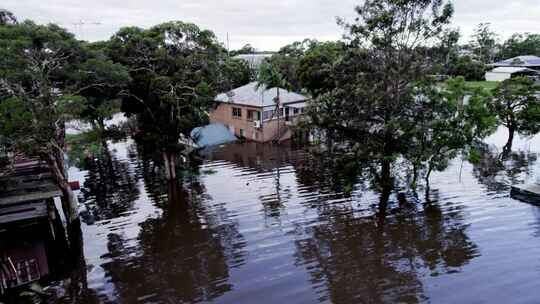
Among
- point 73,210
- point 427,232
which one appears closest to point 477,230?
point 427,232

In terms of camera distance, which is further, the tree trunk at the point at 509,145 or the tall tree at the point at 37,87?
the tree trunk at the point at 509,145

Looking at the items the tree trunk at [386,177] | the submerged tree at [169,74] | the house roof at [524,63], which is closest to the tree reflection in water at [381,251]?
the tree trunk at [386,177]

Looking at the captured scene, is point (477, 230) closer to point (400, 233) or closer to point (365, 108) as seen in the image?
point (400, 233)

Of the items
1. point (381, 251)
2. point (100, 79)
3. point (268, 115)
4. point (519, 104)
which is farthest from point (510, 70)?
point (100, 79)

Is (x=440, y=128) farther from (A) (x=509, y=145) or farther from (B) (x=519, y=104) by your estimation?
(A) (x=509, y=145)

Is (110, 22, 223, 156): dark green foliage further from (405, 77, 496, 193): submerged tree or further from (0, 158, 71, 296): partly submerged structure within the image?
(405, 77, 496, 193): submerged tree

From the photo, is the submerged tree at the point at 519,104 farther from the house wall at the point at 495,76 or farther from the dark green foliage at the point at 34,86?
the house wall at the point at 495,76

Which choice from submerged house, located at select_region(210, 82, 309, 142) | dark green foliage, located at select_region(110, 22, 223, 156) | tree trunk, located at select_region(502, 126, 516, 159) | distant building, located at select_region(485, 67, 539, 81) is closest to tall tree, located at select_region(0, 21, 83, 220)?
dark green foliage, located at select_region(110, 22, 223, 156)
